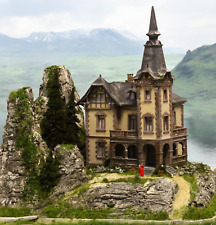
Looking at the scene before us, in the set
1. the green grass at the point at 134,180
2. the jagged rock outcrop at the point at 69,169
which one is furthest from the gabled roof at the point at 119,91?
the green grass at the point at 134,180

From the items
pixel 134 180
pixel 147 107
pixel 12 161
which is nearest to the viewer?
pixel 134 180

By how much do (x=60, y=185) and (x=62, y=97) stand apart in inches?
635

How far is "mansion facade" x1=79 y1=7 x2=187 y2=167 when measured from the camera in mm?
75125

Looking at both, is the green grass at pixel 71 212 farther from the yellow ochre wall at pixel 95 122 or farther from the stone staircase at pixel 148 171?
the yellow ochre wall at pixel 95 122

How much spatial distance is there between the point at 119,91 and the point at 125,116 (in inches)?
145

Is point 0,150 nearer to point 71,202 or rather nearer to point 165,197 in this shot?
point 71,202

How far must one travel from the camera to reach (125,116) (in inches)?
3098

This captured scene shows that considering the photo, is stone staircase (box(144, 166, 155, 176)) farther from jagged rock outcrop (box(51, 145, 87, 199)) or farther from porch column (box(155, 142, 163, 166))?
jagged rock outcrop (box(51, 145, 87, 199))

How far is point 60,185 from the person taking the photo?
237 ft

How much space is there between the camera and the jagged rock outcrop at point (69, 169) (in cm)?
7231

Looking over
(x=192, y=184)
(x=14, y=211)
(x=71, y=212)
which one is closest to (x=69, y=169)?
(x=71, y=212)

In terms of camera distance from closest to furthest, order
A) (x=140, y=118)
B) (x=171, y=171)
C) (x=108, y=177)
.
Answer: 1. (x=108, y=177)
2. (x=171, y=171)
3. (x=140, y=118)

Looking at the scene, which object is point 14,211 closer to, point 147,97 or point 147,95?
point 147,97

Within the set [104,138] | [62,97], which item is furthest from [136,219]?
[62,97]
